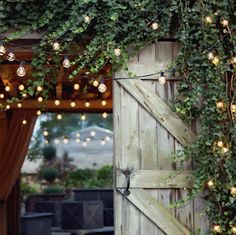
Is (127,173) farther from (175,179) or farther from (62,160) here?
(62,160)

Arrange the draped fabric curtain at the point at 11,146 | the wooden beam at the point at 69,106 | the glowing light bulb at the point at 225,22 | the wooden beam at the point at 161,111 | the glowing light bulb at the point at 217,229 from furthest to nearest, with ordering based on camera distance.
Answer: the wooden beam at the point at 69,106 → the draped fabric curtain at the point at 11,146 → the wooden beam at the point at 161,111 → the glowing light bulb at the point at 225,22 → the glowing light bulb at the point at 217,229

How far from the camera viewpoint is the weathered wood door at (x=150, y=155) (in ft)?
14.5

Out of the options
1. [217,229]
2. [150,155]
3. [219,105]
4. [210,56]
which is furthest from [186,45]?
[217,229]

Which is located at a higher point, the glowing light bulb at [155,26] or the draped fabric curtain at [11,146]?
A: the glowing light bulb at [155,26]

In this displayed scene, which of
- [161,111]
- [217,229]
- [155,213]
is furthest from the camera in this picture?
[161,111]

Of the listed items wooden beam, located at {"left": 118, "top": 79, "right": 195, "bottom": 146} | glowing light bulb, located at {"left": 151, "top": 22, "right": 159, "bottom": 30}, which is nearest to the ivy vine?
glowing light bulb, located at {"left": 151, "top": 22, "right": 159, "bottom": 30}

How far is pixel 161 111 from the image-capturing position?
452cm

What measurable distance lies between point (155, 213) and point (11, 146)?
13.6 feet

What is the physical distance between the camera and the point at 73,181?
1577cm

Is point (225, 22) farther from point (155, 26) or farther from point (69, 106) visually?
point (69, 106)

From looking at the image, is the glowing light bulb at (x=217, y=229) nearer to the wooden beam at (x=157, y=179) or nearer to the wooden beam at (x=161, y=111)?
the wooden beam at (x=157, y=179)

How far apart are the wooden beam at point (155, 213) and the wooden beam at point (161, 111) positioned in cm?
57

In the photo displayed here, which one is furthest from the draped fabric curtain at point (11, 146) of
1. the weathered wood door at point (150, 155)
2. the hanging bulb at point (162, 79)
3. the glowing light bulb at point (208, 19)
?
the glowing light bulb at point (208, 19)

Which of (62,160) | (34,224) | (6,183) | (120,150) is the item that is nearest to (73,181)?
(62,160)
